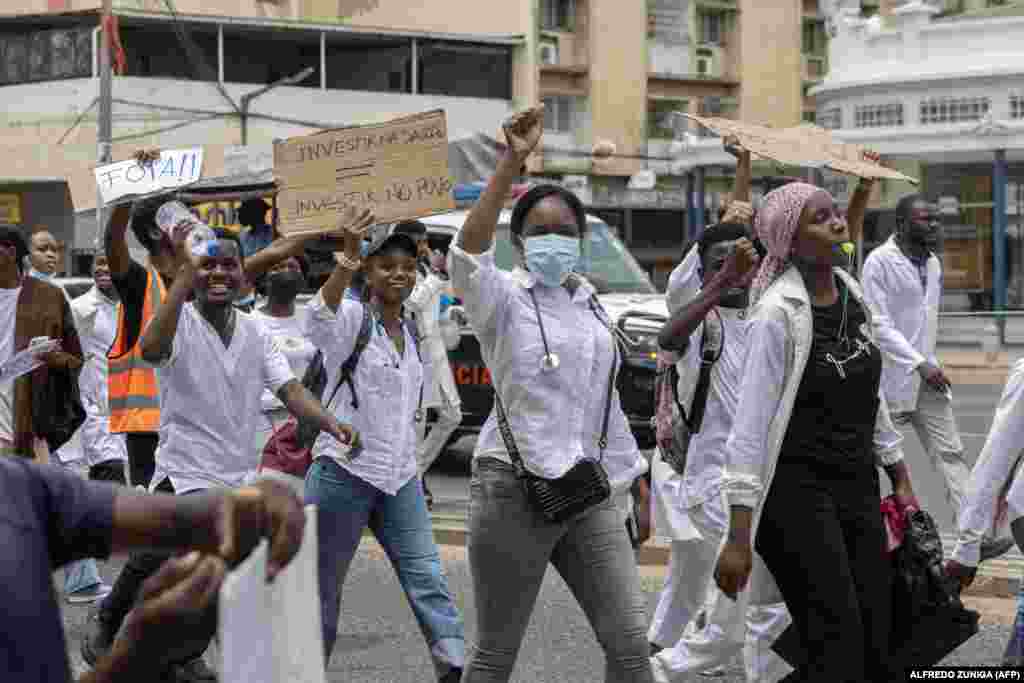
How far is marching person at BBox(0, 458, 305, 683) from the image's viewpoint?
2660 millimetres

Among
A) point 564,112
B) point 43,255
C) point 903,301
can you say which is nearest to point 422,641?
point 903,301

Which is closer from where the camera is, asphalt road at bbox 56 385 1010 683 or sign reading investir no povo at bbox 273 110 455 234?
sign reading investir no povo at bbox 273 110 455 234

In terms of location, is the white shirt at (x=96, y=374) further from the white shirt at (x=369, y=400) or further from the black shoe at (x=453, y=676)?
the black shoe at (x=453, y=676)

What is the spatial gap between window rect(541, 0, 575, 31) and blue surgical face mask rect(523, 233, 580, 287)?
44270mm

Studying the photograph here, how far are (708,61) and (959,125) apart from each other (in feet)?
73.4

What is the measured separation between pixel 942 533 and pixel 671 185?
39885 millimetres

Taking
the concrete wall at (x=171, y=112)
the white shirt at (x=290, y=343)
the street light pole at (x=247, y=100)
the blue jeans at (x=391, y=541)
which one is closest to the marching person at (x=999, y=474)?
the blue jeans at (x=391, y=541)

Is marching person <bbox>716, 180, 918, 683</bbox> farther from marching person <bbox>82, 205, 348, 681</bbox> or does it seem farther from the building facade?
the building facade

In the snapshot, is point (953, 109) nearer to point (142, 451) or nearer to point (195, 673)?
point (142, 451)

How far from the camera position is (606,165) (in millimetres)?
48312

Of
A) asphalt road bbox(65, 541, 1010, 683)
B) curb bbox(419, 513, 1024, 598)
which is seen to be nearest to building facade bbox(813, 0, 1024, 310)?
curb bbox(419, 513, 1024, 598)

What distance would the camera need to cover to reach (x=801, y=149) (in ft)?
25.8

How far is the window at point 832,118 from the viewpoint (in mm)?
34156

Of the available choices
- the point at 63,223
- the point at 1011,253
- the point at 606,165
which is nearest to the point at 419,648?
the point at 1011,253
